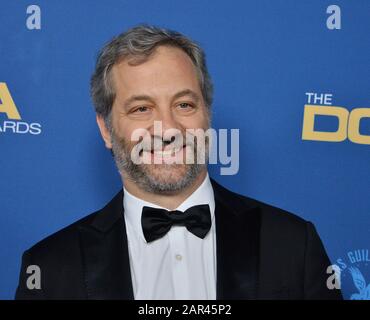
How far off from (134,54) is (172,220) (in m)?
0.49

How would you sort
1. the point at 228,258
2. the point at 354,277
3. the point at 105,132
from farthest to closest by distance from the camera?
the point at 354,277
the point at 105,132
the point at 228,258

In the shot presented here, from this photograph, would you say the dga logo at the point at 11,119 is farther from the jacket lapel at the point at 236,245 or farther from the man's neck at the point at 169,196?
the jacket lapel at the point at 236,245

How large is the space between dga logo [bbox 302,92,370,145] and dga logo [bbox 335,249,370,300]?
0.41m

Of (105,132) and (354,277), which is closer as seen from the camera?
(105,132)

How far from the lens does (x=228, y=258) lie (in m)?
2.05

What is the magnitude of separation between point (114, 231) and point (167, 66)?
1.64 ft

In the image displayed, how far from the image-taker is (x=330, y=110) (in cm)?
245

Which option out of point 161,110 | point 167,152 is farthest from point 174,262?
point 161,110

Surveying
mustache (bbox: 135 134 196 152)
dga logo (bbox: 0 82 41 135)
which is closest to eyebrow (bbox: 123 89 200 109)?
mustache (bbox: 135 134 196 152)

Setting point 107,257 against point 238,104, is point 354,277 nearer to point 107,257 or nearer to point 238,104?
point 238,104

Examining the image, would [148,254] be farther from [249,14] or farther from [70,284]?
[249,14]

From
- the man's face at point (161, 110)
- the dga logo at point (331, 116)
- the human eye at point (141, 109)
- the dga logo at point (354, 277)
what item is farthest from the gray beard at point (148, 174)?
the dga logo at point (354, 277)
